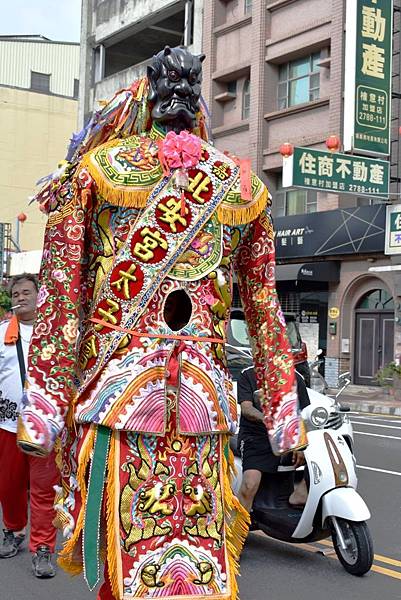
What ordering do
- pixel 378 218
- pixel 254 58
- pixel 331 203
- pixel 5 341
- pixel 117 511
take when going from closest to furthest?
1. pixel 117 511
2. pixel 5 341
3. pixel 378 218
4. pixel 331 203
5. pixel 254 58

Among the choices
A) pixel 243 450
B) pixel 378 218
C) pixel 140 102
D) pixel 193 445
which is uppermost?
pixel 378 218

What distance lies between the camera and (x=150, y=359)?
9.47 feet

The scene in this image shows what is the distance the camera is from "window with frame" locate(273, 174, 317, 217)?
24.8m

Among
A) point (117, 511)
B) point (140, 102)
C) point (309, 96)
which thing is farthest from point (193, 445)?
point (309, 96)

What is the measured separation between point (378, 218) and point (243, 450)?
55.1ft

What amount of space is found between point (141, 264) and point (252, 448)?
2.99m

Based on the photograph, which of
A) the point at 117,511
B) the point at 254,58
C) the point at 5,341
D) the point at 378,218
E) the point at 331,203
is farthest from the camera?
the point at 254,58

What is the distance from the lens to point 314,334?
962 inches

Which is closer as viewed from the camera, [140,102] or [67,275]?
[67,275]

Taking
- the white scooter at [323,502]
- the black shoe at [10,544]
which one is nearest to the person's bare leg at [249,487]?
the white scooter at [323,502]

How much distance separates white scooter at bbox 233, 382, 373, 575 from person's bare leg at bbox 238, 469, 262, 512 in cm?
14

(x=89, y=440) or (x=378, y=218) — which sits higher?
(x=378, y=218)

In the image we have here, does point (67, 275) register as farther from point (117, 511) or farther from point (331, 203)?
point (331, 203)

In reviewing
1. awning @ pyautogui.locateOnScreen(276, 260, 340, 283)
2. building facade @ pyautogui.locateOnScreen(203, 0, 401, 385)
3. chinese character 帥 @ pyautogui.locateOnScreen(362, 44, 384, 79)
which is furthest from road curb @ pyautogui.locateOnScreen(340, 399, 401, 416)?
chinese character 帥 @ pyautogui.locateOnScreen(362, 44, 384, 79)
